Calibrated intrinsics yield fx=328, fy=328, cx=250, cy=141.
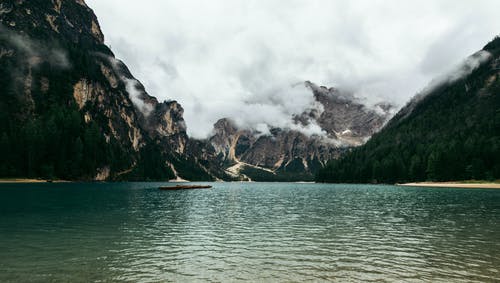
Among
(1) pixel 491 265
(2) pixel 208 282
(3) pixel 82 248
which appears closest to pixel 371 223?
(1) pixel 491 265

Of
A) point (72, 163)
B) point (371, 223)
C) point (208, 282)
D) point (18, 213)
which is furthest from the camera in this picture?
point (72, 163)

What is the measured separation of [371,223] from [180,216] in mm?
28211

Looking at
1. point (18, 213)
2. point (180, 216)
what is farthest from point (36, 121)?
point (180, 216)

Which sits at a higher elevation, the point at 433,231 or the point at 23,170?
the point at 23,170

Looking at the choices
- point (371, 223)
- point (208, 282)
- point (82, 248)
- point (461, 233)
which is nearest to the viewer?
point (208, 282)

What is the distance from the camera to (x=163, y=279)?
20016mm

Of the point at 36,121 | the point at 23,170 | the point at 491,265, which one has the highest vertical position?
the point at 36,121

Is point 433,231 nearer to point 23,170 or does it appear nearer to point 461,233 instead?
point 461,233

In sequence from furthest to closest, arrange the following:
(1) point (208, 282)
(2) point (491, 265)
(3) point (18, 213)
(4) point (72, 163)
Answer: (4) point (72, 163)
(3) point (18, 213)
(2) point (491, 265)
(1) point (208, 282)

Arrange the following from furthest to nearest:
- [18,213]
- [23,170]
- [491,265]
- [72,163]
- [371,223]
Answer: [72,163] < [23,170] < [18,213] < [371,223] < [491,265]

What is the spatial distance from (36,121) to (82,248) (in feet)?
663

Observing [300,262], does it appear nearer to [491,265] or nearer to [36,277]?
[491,265]

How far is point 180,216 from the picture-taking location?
5122cm

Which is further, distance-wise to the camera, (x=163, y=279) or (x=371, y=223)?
(x=371, y=223)
